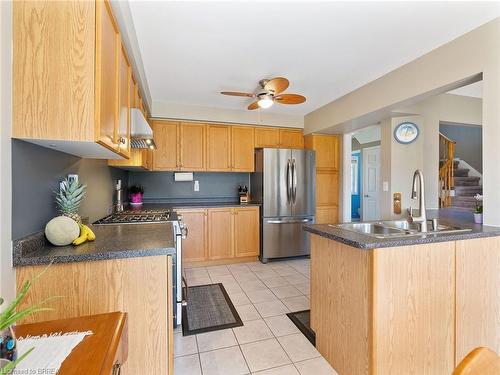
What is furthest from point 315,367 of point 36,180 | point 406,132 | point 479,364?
point 406,132

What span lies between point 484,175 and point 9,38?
2.93m

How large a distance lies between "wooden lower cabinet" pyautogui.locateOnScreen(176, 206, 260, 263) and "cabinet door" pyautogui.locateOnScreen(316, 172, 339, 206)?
3.88ft

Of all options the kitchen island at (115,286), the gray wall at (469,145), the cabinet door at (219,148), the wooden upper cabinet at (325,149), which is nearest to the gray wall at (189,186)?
the cabinet door at (219,148)

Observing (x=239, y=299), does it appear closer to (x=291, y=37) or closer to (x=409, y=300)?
(x=409, y=300)

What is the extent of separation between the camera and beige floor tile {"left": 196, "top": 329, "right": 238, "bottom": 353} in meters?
1.94

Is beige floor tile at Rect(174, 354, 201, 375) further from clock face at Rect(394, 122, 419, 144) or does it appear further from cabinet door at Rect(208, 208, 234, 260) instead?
clock face at Rect(394, 122, 419, 144)

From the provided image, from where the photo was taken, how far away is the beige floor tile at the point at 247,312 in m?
2.32

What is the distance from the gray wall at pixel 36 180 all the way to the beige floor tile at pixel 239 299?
164 centimetres

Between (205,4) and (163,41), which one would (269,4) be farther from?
(163,41)

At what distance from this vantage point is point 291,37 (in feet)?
6.63

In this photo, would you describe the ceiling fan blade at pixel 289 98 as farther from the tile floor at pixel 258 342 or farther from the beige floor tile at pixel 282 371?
the beige floor tile at pixel 282 371

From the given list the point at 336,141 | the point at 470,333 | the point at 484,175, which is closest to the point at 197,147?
the point at 336,141

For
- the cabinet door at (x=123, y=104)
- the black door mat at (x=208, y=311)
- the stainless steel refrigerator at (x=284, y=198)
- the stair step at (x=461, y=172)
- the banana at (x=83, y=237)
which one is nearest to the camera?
the banana at (x=83, y=237)

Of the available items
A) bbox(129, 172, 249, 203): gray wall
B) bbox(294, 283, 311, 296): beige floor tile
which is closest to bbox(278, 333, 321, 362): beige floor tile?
bbox(294, 283, 311, 296): beige floor tile
